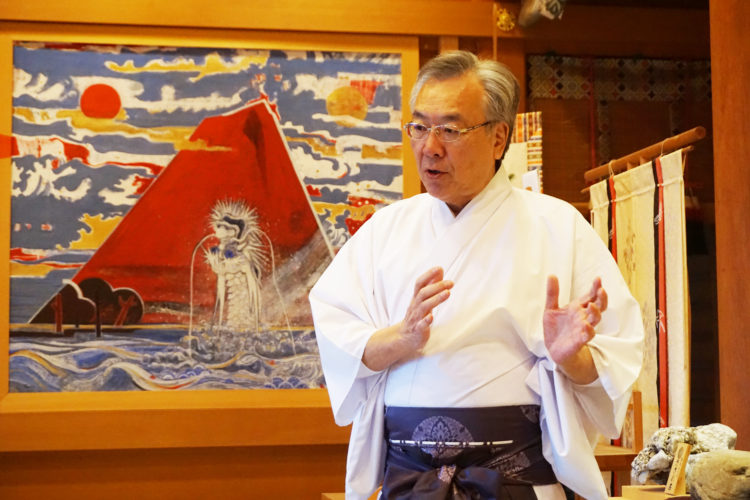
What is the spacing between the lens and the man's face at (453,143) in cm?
194

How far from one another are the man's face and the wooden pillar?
4.20 feet

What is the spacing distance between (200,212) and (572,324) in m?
3.17

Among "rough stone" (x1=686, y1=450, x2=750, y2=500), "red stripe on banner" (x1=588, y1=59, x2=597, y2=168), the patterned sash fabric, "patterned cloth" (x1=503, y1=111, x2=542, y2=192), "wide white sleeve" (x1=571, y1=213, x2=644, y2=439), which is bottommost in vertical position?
"rough stone" (x1=686, y1=450, x2=750, y2=500)

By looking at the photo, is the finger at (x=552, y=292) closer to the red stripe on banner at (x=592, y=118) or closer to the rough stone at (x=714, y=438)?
the rough stone at (x=714, y=438)

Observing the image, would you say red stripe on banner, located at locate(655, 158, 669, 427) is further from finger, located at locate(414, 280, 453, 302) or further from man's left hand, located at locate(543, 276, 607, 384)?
finger, located at locate(414, 280, 453, 302)

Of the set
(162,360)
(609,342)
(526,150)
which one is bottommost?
(162,360)

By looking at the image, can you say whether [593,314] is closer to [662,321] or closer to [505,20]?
[662,321]

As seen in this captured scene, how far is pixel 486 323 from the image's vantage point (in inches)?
72.5

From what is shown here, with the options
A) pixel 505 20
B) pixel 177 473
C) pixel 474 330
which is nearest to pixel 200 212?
pixel 177 473

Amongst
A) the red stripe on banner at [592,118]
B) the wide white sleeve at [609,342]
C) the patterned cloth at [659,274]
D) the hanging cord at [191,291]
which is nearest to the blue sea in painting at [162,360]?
the hanging cord at [191,291]

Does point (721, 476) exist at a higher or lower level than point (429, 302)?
lower

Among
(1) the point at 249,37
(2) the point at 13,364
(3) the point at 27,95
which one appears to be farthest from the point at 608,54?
(2) the point at 13,364

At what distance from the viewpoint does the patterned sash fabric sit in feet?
5.83

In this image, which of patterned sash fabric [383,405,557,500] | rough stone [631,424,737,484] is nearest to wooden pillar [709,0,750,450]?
rough stone [631,424,737,484]
